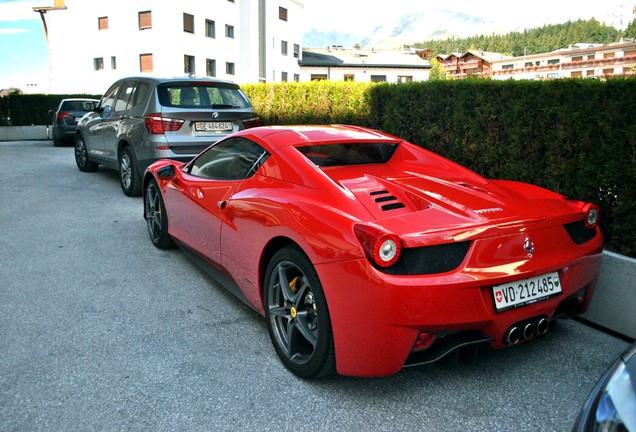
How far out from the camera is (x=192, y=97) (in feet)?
26.1

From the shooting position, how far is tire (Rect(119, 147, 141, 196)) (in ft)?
26.9

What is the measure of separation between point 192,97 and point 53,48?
145 ft

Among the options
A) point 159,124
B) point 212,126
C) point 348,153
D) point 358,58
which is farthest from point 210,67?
point 348,153

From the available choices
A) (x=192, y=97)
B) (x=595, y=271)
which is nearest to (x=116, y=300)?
(x=595, y=271)

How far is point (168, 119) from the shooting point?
7668 mm

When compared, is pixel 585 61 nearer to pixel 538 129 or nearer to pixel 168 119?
pixel 168 119

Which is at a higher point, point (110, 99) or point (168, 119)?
point (110, 99)

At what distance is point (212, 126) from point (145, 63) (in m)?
36.2

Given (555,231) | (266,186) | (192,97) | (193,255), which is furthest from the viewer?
(192,97)


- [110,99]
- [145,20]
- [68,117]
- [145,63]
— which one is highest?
[145,20]

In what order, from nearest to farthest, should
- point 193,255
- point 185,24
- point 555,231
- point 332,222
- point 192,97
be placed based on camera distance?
point 332,222 < point 555,231 < point 193,255 < point 192,97 < point 185,24

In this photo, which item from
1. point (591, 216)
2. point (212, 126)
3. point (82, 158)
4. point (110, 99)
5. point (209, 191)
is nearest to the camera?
point (591, 216)

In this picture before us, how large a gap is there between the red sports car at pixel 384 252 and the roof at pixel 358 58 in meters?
58.2

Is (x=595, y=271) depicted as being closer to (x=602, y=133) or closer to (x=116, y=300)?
Result: (x=602, y=133)
